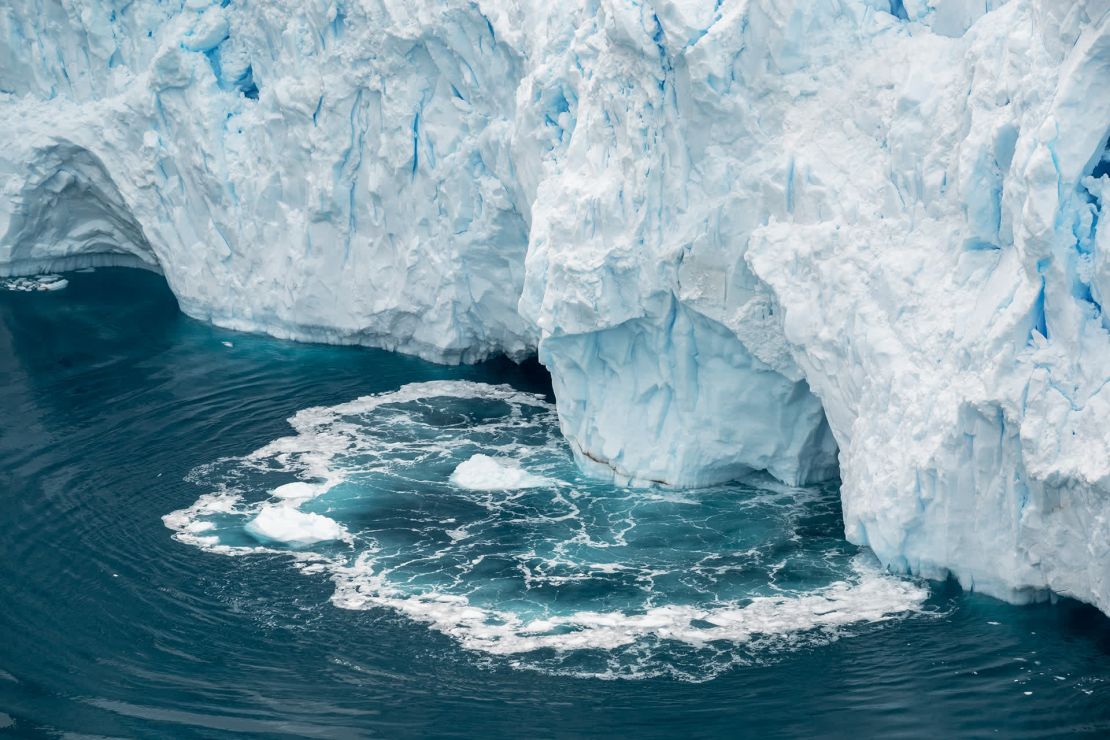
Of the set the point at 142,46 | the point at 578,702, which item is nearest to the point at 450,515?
the point at 578,702

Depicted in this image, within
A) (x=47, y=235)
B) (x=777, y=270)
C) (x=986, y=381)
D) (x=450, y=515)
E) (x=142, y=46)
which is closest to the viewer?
(x=986, y=381)

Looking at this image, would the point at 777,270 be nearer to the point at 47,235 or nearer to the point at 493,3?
the point at 493,3

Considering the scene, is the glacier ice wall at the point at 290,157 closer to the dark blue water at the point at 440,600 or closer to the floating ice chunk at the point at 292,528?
the dark blue water at the point at 440,600

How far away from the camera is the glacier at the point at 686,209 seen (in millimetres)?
11531

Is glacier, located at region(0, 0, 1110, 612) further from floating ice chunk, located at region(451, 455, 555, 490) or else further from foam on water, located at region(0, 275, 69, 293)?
foam on water, located at region(0, 275, 69, 293)

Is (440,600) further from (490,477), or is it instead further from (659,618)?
(490,477)

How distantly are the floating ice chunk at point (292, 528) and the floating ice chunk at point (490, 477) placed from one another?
5.61 ft

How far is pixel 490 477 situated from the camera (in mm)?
15727

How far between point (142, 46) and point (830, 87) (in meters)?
12.3

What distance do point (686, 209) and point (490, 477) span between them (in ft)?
12.1

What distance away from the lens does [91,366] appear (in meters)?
20.0

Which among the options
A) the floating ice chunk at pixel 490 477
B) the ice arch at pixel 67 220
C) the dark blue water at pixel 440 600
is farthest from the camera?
the ice arch at pixel 67 220

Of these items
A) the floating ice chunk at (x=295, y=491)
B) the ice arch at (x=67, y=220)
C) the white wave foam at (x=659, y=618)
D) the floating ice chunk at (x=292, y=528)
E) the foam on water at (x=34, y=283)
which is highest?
the ice arch at (x=67, y=220)

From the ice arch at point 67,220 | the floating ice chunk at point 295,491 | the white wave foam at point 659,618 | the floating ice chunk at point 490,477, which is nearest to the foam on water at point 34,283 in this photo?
the ice arch at point 67,220
